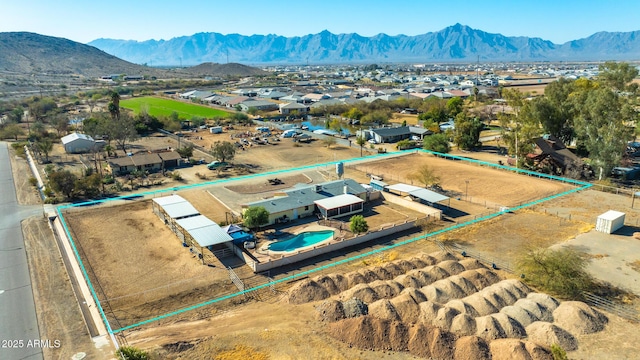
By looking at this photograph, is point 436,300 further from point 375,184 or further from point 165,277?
point 375,184

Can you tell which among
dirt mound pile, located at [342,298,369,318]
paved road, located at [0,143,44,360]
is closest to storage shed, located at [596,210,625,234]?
dirt mound pile, located at [342,298,369,318]

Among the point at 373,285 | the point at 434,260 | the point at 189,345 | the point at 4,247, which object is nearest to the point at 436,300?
the point at 373,285

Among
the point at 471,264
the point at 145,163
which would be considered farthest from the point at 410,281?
the point at 145,163

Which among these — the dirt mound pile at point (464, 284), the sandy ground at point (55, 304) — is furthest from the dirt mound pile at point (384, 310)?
the sandy ground at point (55, 304)

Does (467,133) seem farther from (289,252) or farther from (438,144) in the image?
(289,252)

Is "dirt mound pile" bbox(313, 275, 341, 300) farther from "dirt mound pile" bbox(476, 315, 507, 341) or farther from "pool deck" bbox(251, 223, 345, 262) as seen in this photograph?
"dirt mound pile" bbox(476, 315, 507, 341)
